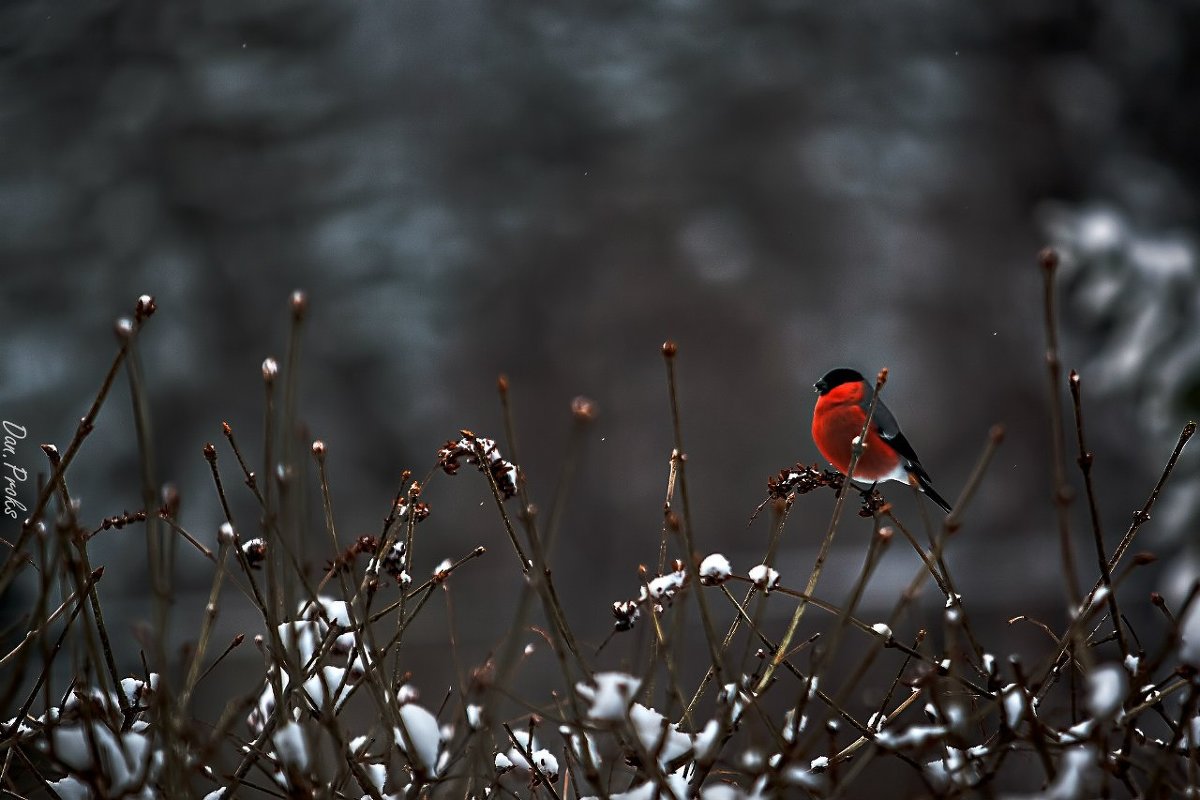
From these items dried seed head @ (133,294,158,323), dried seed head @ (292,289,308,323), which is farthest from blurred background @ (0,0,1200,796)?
dried seed head @ (292,289,308,323)

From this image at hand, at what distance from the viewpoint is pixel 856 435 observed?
1.15 m

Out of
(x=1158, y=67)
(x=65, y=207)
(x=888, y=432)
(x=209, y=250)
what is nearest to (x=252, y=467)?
(x=209, y=250)

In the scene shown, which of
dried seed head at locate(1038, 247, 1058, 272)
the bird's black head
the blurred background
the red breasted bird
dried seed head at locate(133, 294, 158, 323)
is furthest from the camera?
the blurred background

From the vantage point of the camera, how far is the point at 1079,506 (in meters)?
3.80

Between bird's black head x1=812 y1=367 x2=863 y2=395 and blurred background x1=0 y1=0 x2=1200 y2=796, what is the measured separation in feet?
8.68

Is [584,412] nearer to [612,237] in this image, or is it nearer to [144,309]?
[144,309]

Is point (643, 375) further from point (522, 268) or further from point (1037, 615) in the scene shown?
point (1037, 615)

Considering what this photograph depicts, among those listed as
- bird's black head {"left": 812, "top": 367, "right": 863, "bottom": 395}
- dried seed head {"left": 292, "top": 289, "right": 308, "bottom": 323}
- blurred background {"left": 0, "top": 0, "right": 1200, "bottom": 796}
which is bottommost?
dried seed head {"left": 292, "top": 289, "right": 308, "bottom": 323}

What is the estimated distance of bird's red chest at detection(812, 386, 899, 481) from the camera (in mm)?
1135

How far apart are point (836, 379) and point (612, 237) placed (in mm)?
3248

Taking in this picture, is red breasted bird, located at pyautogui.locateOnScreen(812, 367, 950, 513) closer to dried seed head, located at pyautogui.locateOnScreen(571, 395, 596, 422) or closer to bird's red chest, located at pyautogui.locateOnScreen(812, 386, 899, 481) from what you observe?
bird's red chest, located at pyautogui.locateOnScreen(812, 386, 899, 481)

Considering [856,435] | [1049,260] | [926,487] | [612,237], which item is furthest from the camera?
[612,237]

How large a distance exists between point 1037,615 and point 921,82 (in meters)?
2.14

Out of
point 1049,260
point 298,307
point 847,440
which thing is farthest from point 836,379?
point 298,307
